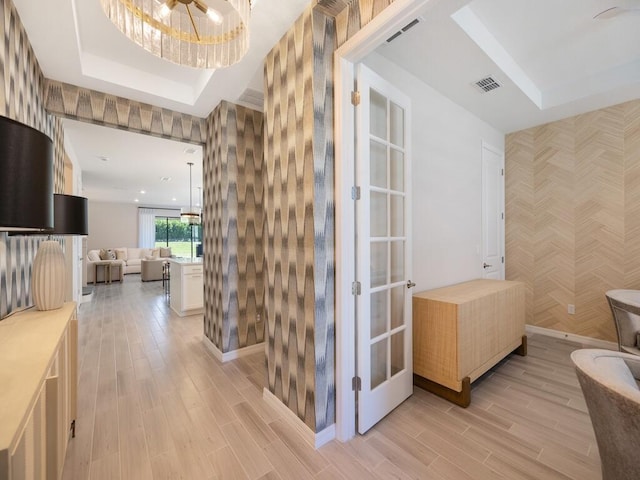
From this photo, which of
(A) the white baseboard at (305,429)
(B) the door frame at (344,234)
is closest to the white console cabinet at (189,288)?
(A) the white baseboard at (305,429)

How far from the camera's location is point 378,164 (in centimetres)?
197

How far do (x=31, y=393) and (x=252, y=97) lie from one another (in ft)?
9.43

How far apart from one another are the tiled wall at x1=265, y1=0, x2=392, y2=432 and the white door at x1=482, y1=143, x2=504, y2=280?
8.74 feet

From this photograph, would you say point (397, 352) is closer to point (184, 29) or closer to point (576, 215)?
point (184, 29)

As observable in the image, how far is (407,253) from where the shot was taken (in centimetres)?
216

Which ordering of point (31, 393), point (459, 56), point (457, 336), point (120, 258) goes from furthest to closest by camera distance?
point (120, 258)
point (459, 56)
point (457, 336)
point (31, 393)

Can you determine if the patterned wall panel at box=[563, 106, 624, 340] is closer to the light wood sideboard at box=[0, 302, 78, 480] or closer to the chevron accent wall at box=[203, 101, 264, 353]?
the chevron accent wall at box=[203, 101, 264, 353]

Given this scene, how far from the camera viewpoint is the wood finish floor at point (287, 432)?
1.52 m

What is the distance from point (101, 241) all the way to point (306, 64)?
11.1 metres

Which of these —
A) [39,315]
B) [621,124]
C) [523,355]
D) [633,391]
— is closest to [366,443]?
[633,391]

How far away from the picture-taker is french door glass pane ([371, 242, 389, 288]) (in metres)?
1.91

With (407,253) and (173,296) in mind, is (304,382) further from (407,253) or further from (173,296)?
(173,296)

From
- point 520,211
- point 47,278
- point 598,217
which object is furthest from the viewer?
point 520,211

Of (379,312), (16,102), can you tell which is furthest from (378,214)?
(16,102)
